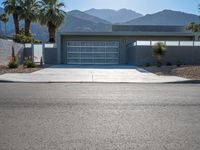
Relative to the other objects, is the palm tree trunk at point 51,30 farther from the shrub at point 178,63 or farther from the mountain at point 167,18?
the mountain at point 167,18

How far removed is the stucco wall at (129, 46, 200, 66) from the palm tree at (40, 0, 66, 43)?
1753 centimetres

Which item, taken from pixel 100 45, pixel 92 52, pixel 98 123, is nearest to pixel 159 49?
pixel 100 45

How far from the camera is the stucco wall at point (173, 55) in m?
35.0

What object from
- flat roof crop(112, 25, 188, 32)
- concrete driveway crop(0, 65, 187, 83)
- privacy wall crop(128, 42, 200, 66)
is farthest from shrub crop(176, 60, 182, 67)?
flat roof crop(112, 25, 188, 32)

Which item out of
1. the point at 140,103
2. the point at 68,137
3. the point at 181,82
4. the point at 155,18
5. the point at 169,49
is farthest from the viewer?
the point at 155,18

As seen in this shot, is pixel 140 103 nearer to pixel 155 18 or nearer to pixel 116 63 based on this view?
pixel 116 63

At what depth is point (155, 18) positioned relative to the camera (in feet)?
468

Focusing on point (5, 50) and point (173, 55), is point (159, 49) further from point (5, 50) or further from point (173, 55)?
point (5, 50)

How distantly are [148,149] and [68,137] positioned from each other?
1.46 metres

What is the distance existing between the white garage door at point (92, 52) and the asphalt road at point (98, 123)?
29.7 metres

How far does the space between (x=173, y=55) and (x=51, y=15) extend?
67.7 ft

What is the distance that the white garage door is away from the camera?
40.9 m

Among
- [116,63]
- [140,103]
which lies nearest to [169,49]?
[116,63]

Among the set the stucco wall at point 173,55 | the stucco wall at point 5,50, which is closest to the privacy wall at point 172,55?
the stucco wall at point 173,55
